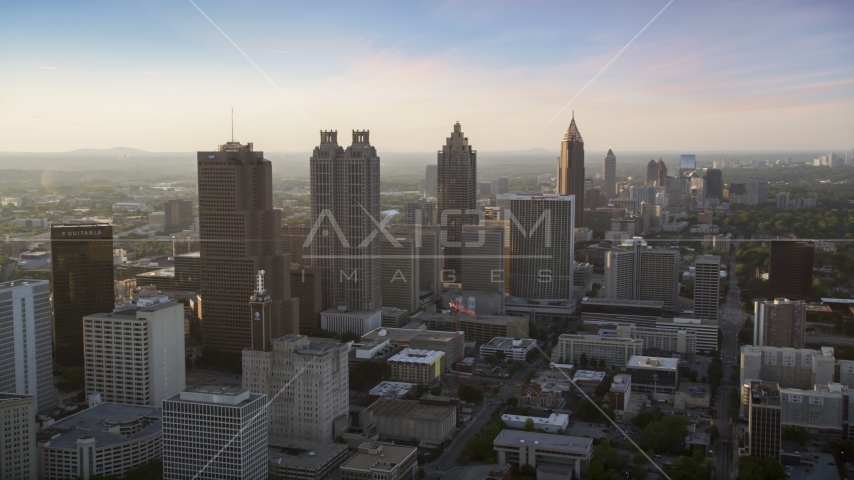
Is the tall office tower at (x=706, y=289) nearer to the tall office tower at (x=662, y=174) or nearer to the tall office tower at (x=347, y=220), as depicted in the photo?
the tall office tower at (x=347, y=220)

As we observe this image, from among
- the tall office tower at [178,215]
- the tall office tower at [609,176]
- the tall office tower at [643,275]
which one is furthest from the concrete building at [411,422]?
the tall office tower at [609,176]

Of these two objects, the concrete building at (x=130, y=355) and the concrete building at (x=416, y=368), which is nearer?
the concrete building at (x=130, y=355)

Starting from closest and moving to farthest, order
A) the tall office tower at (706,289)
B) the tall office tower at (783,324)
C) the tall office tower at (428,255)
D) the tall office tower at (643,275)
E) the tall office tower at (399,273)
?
1. the tall office tower at (783,324)
2. the tall office tower at (706,289)
3. the tall office tower at (399,273)
4. the tall office tower at (643,275)
5. the tall office tower at (428,255)

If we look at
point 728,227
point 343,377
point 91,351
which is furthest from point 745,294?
point 91,351

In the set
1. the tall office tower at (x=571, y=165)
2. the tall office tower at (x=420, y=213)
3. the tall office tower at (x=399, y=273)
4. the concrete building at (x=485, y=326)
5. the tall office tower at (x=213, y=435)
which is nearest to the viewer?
the tall office tower at (x=213, y=435)

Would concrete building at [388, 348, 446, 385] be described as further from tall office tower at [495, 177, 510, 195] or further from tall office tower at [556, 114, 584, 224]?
tall office tower at [556, 114, 584, 224]

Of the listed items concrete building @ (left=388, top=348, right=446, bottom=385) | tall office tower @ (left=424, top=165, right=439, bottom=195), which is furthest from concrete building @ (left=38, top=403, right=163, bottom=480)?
tall office tower @ (left=424, top=165, right=439, bottom=195)

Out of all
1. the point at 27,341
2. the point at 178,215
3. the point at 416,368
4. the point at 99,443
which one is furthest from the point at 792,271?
the point at 27,341

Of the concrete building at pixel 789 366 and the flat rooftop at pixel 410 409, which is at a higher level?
the concrete building at pixel 789 366

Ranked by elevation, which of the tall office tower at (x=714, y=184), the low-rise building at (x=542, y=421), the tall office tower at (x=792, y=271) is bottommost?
the low-rise building at (x=542, y=421)
